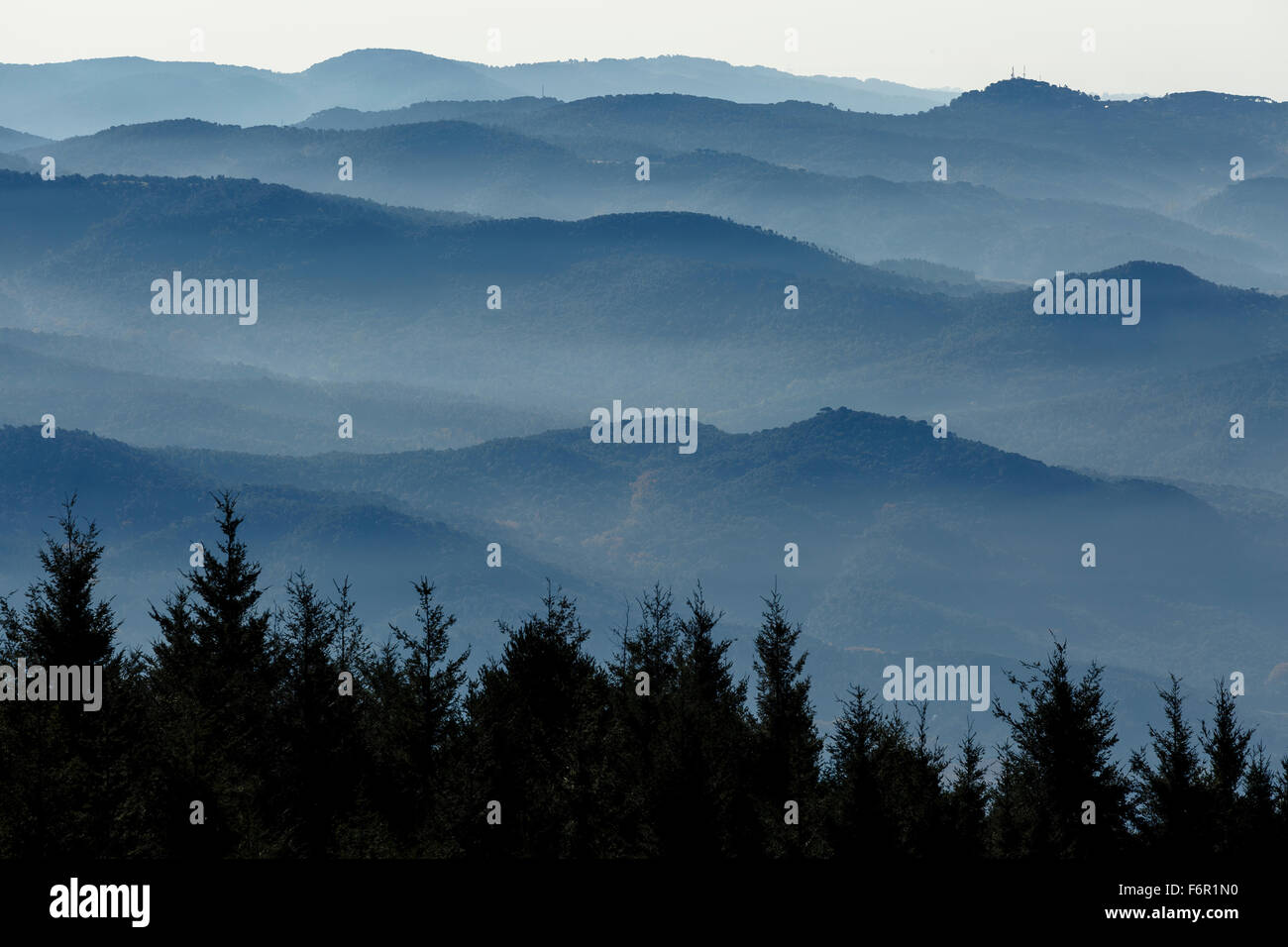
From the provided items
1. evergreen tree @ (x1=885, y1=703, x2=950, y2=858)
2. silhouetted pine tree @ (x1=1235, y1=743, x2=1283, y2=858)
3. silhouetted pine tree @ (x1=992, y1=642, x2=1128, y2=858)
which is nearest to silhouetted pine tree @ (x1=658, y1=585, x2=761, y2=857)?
evergreen tree @ (x1=885, y1=703, x2=950, y2=858)

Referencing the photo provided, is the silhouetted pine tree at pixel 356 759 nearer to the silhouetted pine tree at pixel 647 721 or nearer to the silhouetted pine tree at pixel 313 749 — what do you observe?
the silhouetted pine tree at pixel 313 749

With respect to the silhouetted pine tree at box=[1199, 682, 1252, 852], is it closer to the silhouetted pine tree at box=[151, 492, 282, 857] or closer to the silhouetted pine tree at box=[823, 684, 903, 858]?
the silhouetted pine tree at box=[823, 684, 903, 858]

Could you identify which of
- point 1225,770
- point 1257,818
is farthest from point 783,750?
point 1257,818

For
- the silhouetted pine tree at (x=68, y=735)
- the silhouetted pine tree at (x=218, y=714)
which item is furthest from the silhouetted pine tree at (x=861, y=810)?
the silhouetted pine tree at (x=68, y=735)
